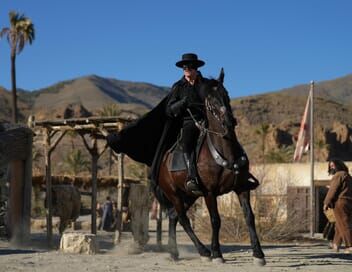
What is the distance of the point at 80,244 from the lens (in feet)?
41.9

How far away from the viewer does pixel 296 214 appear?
67.6 feet

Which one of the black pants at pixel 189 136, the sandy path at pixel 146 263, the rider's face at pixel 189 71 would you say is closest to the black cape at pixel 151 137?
the rider's face at pixel 189 71

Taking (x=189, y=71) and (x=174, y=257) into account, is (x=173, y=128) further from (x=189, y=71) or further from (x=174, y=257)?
(x=174, y=257)

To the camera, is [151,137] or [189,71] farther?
[151,137]

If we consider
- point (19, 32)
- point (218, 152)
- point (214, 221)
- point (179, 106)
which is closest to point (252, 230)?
point (214, 221)

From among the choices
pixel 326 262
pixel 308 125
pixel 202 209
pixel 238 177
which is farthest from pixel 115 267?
pixel 308 125

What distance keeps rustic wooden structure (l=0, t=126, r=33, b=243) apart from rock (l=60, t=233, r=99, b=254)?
143 inches

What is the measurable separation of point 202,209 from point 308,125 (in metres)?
7.15

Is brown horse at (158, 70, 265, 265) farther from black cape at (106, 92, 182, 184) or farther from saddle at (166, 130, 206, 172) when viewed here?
black cape at (106, 92, 182, 184)

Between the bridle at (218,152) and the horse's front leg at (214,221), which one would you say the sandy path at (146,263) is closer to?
the horse's front leg at (214,221)

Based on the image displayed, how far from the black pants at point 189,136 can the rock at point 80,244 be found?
3100mm

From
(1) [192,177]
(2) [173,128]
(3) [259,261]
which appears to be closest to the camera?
(3) [259,261]

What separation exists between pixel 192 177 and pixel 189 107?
1.09 metres

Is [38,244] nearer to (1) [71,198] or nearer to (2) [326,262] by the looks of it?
(1) [71,198]
